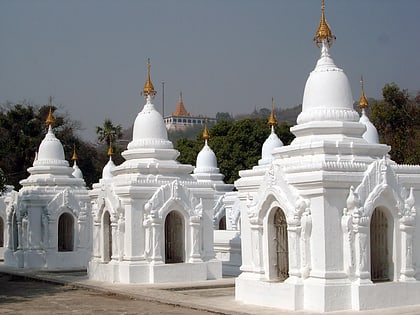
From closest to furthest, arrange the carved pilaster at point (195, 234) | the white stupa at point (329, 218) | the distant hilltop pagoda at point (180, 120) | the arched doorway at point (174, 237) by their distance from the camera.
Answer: the white stupa at point (329, 218) < the carved pilaster at point (195, 234) < the arched doorway at point (174, 237) < the distant hilltop pagoda at point (180, 120)

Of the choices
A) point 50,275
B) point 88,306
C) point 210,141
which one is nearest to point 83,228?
point 50,275

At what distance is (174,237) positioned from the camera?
25.1 metres

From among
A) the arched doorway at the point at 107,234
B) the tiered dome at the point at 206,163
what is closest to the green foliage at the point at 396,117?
the tiered dome at the point at 206,163

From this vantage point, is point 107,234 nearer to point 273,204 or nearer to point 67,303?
point 67,303

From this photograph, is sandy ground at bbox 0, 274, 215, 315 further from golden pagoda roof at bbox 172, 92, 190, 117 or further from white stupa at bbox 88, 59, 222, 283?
golden pagoda roof at bbox 172, 92, 190, 117

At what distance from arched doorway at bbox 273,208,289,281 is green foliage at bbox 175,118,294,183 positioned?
3042 centimetres

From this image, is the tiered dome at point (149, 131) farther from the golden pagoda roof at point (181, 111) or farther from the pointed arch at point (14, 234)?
the golden pagoda roof at point (181, 111)

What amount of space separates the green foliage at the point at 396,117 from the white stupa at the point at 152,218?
656 inches

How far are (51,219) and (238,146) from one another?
20.7 metres

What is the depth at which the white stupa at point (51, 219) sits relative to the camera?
31.0 meters

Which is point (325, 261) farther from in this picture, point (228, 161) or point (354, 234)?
point (228, 161)

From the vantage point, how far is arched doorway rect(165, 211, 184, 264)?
24.8 m

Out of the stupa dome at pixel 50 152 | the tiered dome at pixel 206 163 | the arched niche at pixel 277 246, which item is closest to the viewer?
the arched niche at pixel 277 246

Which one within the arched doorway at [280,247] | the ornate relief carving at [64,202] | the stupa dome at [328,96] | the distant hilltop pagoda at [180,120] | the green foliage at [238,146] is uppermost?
the distant hilltop pagoda at [180,120]
